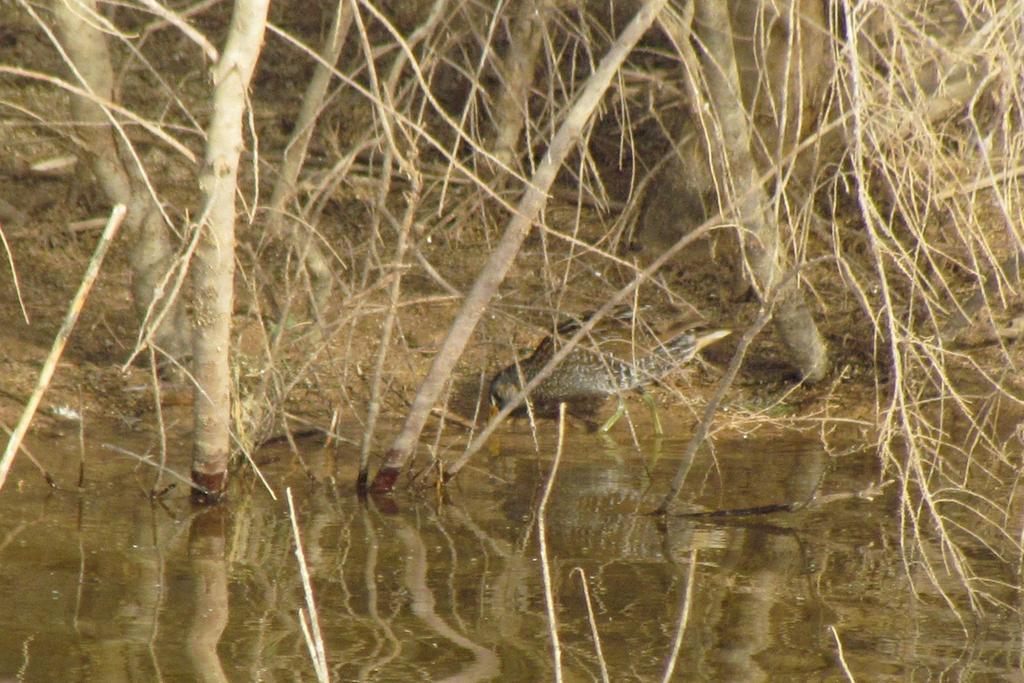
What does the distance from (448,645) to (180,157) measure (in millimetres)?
5968

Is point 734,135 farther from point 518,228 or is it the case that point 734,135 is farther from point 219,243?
point 219,243

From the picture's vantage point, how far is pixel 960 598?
5484mm

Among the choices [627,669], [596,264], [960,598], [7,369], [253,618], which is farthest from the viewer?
[596,264]

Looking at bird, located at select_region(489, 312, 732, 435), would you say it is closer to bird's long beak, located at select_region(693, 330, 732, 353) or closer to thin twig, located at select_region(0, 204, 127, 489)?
bird's long beak, located at select_region(693, 330, 732, 353)

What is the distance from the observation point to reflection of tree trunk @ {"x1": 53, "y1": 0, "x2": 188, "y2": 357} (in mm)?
7172

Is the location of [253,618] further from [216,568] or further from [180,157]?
[180,157]

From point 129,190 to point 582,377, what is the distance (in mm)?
2807

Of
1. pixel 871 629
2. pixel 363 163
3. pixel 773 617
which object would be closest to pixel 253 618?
pixel 773 617

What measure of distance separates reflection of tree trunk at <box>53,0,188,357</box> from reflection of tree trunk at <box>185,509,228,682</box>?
5.32 feet

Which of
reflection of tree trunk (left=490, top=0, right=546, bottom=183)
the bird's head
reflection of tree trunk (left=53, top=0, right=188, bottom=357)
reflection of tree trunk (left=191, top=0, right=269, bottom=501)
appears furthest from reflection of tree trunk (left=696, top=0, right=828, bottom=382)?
reflection of tree trunk (left=53, top=0, right=188, bottom=357)

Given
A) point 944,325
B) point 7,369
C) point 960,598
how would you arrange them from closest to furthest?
point 960,598
point 944,325
point 7,369

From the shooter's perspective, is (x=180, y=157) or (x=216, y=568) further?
(x=180, y=157)

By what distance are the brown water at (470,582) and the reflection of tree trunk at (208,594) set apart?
0.01 metres

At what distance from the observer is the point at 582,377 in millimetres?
8133
